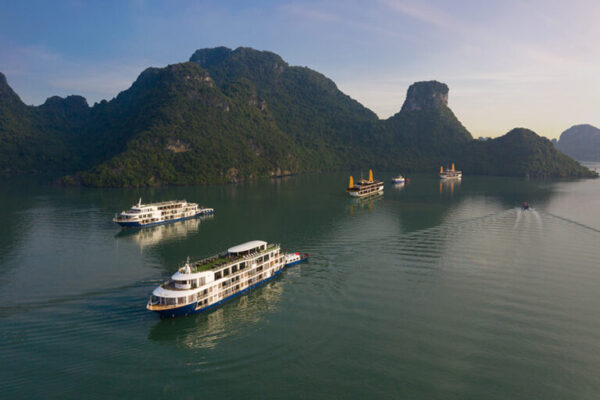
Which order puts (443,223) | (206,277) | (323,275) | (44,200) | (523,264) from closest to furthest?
(206,277)
(323,275)
(523,264)
(443,223)
(44,200)

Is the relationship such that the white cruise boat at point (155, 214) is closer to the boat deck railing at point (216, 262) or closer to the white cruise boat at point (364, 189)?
the boat deck railing at point (216, 262)

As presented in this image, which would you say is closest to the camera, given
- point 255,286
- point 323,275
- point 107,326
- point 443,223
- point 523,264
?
point 107,326

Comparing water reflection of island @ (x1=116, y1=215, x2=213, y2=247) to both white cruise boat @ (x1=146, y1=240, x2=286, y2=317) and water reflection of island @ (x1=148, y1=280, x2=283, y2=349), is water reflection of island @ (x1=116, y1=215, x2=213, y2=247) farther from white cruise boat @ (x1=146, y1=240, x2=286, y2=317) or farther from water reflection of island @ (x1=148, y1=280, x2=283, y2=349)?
water reflection of island @ (x1=148, y1=280, x2=283, y2=349)

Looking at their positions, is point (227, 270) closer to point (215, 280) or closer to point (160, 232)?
point (215, 280)

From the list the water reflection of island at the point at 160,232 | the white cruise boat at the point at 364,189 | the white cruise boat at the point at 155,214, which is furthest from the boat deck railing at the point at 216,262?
the white cruise boat at the point at 364,189

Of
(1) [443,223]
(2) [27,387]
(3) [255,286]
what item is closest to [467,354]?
(3) [255,286]

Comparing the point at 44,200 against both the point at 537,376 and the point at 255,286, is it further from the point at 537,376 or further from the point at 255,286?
the point at 537,376
